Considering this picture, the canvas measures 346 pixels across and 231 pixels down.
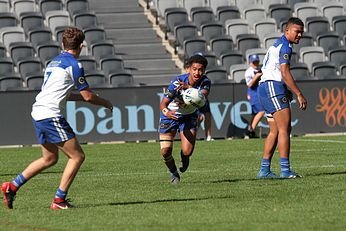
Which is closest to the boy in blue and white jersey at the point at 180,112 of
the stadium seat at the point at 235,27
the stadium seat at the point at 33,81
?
the stadium seat at the point at 33,81

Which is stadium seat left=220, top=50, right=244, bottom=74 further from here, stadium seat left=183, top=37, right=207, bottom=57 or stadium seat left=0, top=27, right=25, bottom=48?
stadium seat left=0, top=27, right=25, bottom=48

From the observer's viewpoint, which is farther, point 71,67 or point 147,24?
point 147,24

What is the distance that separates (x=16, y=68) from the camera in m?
31.5

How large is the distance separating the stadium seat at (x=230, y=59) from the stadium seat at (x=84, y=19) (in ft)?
13.6

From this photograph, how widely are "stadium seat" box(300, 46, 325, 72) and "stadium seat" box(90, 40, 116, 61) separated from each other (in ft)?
18.9

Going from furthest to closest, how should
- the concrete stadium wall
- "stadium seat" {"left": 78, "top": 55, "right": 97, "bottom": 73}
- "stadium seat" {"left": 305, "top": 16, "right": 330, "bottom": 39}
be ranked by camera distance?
"stadium seat" {"left": 305, "top": 16, "right": 330, "bottom": 39} → "stadium seat" {"left": 78, "top": 55, "right": 97, "bottom": 73} → the concrete stadium wall

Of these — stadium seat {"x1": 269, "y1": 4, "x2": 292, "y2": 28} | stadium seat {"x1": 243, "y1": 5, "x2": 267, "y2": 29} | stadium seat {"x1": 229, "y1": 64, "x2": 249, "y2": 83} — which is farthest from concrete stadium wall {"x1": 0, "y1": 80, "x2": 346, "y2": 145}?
stadium seat {"x1": 243, "y1": 5, "x2": 267, "y2": 29}

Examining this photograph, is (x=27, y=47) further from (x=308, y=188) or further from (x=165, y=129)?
(x=308, y=188)

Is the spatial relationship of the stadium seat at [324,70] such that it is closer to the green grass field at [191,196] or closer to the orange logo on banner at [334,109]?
the orange logo on banner at [334,109]

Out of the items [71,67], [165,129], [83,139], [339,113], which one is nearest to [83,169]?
[165,129]

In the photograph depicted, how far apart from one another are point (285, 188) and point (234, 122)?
14613 millimetres

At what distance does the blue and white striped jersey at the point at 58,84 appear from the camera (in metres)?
12.0

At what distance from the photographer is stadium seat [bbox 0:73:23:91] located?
29.7 m

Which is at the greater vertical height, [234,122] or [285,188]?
[285,188]
